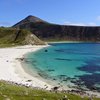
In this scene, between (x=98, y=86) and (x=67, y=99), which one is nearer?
(x=67, y=99)

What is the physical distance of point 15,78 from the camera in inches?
2253

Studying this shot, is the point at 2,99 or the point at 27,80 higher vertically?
the point at 2,99

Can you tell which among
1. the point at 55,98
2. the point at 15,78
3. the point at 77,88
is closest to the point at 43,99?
the point at 55,98

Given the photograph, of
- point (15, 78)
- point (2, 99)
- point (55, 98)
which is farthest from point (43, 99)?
point (15, 78)

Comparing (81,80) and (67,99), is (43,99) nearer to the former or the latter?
(67,99)

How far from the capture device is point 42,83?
173 feet

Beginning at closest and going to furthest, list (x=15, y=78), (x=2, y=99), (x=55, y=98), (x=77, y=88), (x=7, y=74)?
1. (x=2, y=99)
2. (x=55, y=98)
3. (x=77, y=88)
4. (x=15, y=78)
5. (x=7, y=74)

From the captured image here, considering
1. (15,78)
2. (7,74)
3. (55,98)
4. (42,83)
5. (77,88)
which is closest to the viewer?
(55,98)

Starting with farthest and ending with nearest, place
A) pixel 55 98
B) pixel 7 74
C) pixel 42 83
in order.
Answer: pixel 7 74 < pixel 42 83 < pixel 55 98

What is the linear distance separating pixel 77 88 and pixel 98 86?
4926mm

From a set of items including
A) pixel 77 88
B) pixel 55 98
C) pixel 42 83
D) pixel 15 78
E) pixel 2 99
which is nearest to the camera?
pixel 2 99

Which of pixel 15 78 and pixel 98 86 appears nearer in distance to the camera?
pixel 98 86

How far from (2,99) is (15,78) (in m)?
31.3

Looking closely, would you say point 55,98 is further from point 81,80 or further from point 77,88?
point 81,80
